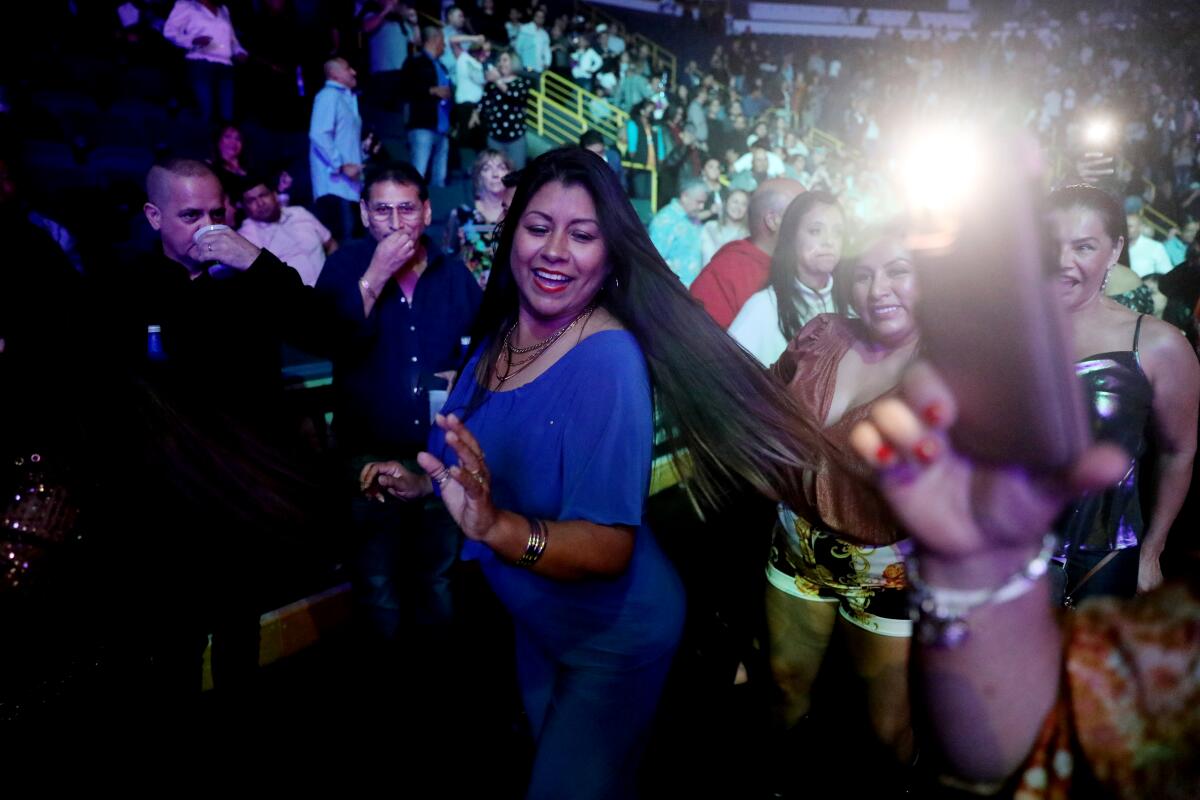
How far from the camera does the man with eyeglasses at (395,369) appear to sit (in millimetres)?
2953

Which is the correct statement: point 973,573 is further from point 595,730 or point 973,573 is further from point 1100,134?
point 1100,134

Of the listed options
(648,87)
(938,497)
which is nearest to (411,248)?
(938,497)

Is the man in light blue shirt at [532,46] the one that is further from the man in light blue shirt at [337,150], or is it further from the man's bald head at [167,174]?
the man's bald head at [167,174]

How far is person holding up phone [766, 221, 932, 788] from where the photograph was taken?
2021 millimetres

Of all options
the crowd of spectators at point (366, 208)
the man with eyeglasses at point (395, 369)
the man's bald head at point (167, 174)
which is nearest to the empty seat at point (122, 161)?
the crowd of spectators at point (366, 208)

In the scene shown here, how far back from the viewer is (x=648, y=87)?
13117 millimetres

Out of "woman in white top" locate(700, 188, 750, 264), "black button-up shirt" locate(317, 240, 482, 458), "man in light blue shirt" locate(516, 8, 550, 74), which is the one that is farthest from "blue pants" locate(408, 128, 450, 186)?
"black button-up shirt" locate(317, 240, 482, 458)

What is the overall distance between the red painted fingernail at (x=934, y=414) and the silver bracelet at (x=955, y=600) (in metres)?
0.19

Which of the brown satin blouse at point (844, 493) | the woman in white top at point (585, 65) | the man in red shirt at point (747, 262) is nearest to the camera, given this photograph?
the brown satin blouse at point (844, 493)

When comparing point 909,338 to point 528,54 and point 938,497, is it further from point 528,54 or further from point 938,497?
point 528,54

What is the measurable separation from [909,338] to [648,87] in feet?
40.3

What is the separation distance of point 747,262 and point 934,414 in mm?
3330

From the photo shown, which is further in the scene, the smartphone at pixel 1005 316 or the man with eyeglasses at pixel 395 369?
the man with eyeglasses at pixel 395 369

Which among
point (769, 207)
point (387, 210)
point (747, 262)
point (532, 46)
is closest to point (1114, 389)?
point (747, 262)
